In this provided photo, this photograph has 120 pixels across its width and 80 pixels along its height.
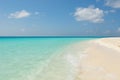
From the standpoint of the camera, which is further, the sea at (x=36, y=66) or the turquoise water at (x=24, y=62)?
the turquoise water at (x=24, y=62)

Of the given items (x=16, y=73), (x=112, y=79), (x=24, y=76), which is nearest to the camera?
(x=112, y=79)

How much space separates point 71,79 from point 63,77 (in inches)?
15.9

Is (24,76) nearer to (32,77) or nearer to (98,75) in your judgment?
(32,77)

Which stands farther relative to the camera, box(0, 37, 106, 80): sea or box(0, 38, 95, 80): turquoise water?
box(0, 38, 95, 80): turquoise water

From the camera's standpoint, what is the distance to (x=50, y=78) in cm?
632

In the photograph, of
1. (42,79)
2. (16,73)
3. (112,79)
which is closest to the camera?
(112,79)

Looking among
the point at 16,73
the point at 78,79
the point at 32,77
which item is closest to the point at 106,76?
the point at 78,79

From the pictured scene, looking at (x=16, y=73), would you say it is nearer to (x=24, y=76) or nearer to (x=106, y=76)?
(x=24, y=76)

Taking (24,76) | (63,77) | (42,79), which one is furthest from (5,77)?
(63,77)

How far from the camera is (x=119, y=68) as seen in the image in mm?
7391

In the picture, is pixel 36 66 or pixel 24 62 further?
pixel 24 62

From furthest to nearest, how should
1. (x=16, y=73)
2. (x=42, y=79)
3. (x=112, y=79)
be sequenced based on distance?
(x=16, y=73), (x=42, y=79), (x=112, y=79)

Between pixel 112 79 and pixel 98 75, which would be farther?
pixel 98 75

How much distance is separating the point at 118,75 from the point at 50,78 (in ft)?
7.68
